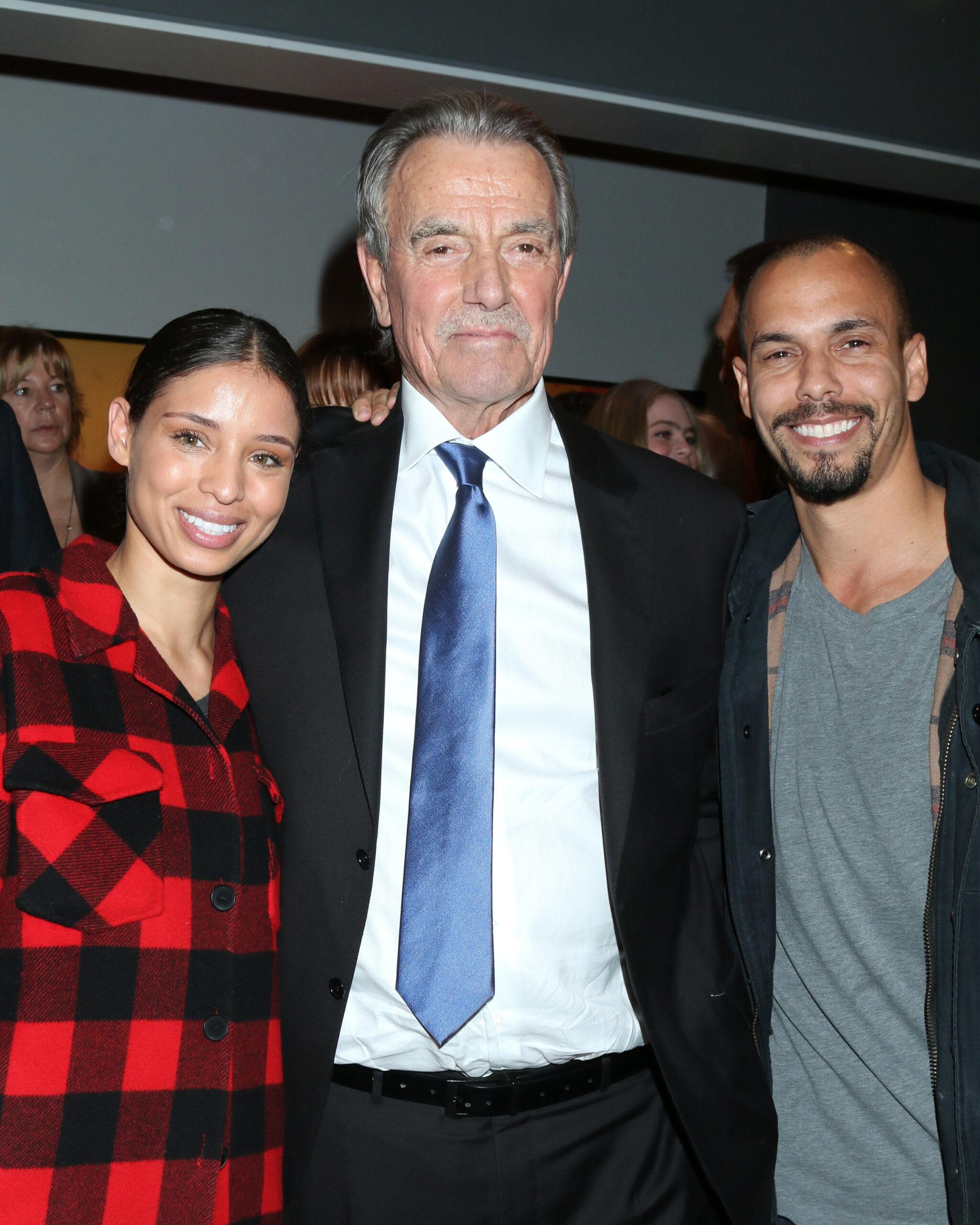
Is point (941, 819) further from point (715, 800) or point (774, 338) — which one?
point (774, 338)

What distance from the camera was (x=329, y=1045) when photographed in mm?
1549

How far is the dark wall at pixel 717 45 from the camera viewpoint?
393 centimetres

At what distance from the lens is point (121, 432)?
1.72 metres

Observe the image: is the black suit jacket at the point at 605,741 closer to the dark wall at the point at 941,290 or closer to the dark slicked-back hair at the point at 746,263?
the dark slicked-back hair at the point at 746,263

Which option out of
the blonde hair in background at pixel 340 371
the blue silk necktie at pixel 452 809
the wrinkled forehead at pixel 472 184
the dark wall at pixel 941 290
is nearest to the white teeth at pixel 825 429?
the wrinkled forehead at pixel 472 184

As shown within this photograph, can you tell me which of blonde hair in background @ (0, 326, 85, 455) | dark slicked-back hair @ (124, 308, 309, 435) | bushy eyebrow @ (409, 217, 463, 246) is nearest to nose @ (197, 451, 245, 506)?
dark slicked-back hair @ (124, 308, 309, 435)

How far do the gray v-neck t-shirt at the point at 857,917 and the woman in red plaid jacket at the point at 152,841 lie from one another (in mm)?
851

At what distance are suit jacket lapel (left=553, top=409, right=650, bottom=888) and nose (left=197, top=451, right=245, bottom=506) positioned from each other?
0.53 meters

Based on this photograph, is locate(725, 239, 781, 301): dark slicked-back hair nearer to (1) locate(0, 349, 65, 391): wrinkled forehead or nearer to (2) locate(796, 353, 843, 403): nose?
(2) locate(796, 353, 843, 403): nose

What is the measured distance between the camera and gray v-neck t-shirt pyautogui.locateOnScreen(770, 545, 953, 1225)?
176 centimetres

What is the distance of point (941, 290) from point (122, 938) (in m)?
5.27

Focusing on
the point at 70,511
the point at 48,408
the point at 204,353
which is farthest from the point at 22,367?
the point at 204,353

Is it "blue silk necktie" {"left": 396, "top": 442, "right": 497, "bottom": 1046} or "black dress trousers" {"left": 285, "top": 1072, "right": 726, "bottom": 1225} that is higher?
"blue silk necktie" {"left": 396, "top": 442, "right": 497, "bottom": 1046}

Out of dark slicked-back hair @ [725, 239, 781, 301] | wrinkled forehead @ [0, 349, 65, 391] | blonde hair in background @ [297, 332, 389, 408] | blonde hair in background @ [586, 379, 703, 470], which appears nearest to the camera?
blonde hair in background @ [297, 332, 389, 408]
